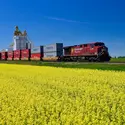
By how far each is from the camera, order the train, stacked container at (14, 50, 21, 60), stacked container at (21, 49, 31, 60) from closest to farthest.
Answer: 1. the train
2. stacked container at (21, 49, 31, 60)
3. stacked container at (14, 50, 21, 60)

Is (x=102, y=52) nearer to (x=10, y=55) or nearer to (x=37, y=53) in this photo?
(x=37, y=53)

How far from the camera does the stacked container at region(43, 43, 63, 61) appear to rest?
70.8 meters

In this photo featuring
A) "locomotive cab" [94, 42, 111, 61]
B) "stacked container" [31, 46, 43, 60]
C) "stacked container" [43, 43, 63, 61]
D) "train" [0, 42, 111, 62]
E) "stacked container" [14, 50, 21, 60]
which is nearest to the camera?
"locomotive cab" [94, 42, 111, 61]

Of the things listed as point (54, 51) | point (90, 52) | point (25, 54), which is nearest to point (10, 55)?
point (25, 54)

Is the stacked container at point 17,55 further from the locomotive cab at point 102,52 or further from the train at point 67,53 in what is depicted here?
the locomotive cab at point 102,52

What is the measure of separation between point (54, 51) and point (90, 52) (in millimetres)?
18033

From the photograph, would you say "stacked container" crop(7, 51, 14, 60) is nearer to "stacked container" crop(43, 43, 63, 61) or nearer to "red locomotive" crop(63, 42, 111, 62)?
"stacked container" crop(43, 43, 63, 61)

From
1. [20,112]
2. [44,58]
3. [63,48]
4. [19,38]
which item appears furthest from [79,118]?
[19,38]

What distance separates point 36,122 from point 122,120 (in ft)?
6.72

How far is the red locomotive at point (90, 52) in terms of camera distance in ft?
177

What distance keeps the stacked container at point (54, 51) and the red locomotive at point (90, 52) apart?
785 centimetres

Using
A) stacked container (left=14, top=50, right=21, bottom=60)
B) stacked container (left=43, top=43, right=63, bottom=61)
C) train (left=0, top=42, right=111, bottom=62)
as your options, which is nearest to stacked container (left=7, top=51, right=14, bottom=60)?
train (left=0, top=42, right=111, bottom=62)

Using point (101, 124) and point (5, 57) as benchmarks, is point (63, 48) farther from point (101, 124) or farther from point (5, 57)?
point (101, 124)

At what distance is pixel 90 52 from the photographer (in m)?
55.5
